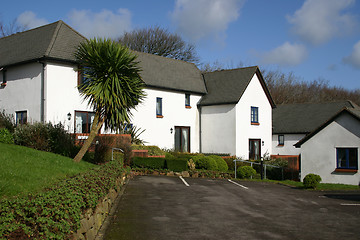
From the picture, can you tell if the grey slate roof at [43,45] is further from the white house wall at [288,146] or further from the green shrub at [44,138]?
the white house wall at [288,146]

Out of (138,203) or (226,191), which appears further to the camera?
(226,191)

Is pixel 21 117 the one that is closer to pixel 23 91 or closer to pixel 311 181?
pixel 23 91

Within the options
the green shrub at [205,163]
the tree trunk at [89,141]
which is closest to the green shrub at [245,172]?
the green shrub at [205,163]

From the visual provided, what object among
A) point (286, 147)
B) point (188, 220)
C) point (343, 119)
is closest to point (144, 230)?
point (188, 220)

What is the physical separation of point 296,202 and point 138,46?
47133 mm

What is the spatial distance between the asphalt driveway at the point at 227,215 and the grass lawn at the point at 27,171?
7.34 ft

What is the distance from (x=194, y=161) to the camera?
26.4m

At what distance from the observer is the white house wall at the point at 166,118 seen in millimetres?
31562

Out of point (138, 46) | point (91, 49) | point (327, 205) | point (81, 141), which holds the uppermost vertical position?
point (138, 46)

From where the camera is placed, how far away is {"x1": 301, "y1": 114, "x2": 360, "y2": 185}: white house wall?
25.0 meters

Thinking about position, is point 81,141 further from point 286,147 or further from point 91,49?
point 286,147

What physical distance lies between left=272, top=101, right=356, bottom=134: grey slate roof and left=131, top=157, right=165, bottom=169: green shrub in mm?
22430

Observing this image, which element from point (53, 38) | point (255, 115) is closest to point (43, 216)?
point (53, 38)

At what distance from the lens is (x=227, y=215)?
1182 centimetres
